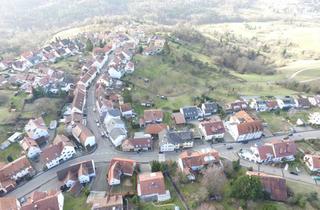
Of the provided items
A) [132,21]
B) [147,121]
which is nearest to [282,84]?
[147,121]

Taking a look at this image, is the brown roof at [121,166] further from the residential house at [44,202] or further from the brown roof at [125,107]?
the brown roof at [125,107]

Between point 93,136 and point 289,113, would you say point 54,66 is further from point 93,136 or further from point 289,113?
point 289,113

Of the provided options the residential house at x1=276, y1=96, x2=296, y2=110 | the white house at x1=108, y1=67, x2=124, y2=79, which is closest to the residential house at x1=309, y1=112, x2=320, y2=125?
the residential house at x1=276, y1=96, x2=296, y2=110

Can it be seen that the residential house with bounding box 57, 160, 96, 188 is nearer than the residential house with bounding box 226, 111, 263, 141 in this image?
Yes

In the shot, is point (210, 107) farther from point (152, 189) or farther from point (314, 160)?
point (152, 189)

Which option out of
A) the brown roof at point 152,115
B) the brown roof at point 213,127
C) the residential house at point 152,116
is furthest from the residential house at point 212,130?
the brown roof at point 152,115

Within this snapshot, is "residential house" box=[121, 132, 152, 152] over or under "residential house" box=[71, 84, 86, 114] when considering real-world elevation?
under

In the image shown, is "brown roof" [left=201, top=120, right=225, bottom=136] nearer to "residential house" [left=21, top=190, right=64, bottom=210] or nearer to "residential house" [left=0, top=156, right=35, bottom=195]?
"residential house" [left=21, top=190, right=64, bottom=210]
